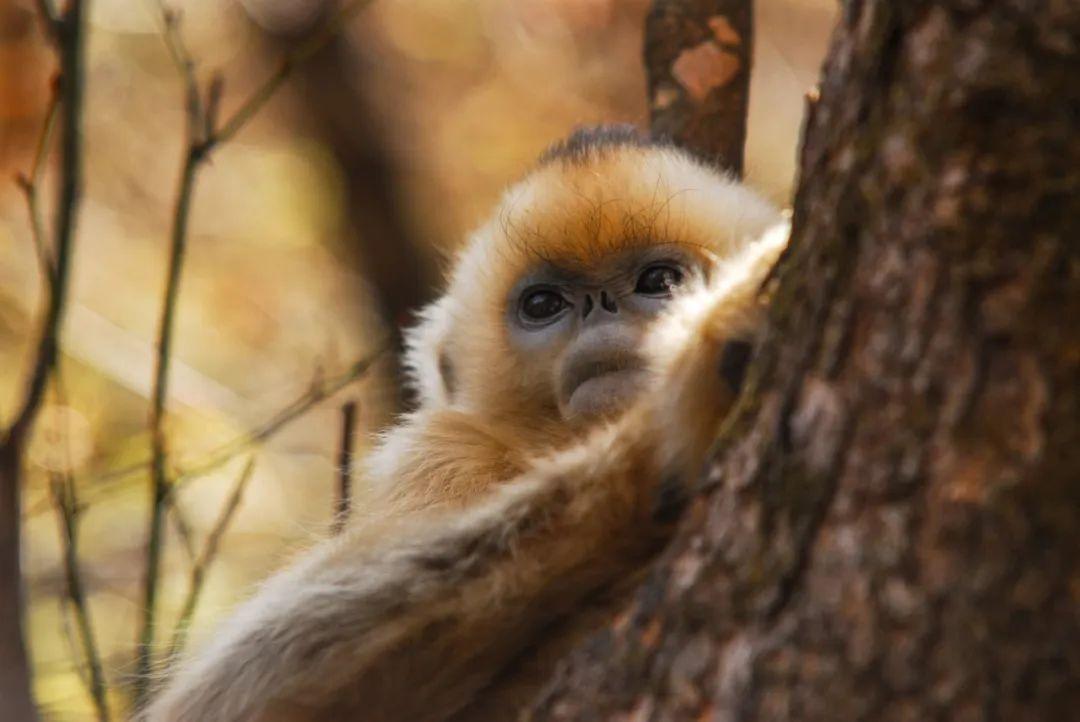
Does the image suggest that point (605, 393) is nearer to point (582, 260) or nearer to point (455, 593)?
point (582, 260)

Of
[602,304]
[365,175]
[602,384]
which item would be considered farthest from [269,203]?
[602,384]

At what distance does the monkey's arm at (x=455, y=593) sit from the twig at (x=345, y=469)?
1.07 metres

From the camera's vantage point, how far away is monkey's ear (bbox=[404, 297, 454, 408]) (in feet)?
13.7

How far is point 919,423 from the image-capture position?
4.96ft

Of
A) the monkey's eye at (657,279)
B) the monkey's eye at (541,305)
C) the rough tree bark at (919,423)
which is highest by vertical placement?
the monkey's eye at (541,305)

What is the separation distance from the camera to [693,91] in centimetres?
428

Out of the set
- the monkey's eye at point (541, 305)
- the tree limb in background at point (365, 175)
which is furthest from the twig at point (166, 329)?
the tree limb in background at point (365, 175)

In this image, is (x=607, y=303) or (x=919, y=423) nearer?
(x=919, y=423)

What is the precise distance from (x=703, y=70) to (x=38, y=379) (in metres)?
2.31

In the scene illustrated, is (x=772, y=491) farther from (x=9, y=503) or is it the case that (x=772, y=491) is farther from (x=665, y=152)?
(x=665, y=152)

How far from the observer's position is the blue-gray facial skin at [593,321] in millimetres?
3254

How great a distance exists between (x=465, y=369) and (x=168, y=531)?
4751 mm

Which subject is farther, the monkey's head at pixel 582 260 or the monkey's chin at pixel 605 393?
the monkey's head at pixel 582 260

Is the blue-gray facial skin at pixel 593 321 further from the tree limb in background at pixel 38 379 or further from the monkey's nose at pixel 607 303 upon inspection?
the tree limb in background at pixel 38 379
